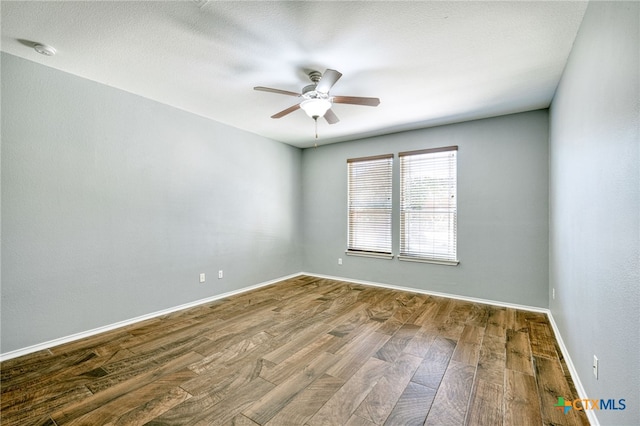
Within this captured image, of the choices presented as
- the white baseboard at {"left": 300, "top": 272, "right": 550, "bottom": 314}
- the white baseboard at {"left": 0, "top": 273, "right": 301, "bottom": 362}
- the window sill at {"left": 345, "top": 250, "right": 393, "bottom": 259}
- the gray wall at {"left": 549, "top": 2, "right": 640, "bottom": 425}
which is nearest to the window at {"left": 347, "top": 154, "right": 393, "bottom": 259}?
the window sill at {"left": 345, "top": 250, "right": 393, "bottom": 259}

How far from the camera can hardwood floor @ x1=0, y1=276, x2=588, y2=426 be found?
1755 mm

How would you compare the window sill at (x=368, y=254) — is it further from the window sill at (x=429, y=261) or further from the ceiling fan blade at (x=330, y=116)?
the ceiling fan blade at (x=330, y=116)

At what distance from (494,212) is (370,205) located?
191 cm

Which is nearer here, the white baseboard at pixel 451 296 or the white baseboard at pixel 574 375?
the white baseboard at pixel 574 375

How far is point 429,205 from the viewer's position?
4352 millimetres

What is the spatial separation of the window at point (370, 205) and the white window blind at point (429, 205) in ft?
0.91

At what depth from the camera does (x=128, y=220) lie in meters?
3.18

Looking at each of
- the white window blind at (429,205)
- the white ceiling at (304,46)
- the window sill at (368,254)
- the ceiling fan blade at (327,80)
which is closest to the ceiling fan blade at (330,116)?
the white ceiling at (304,46)

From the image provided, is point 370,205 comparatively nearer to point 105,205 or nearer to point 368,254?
point 368,254

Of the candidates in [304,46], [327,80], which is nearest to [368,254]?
[327,80]

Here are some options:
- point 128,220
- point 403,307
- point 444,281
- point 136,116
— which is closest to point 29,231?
point 128,220

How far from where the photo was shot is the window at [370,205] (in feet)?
15.7

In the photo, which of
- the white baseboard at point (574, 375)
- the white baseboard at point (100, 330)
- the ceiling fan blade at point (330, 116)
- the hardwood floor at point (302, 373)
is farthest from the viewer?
the ceiling fan blade at point (330, 116)

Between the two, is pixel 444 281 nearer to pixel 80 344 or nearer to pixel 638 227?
pixel 638 227
